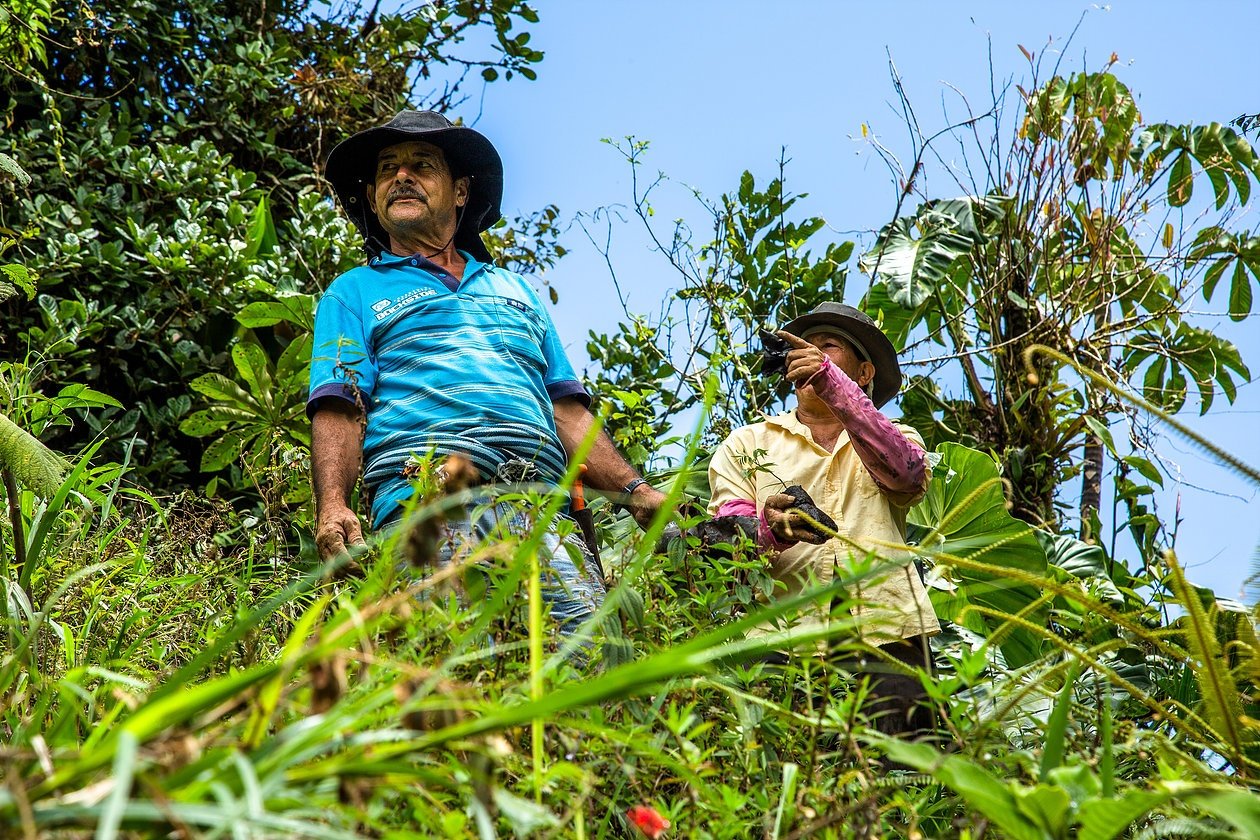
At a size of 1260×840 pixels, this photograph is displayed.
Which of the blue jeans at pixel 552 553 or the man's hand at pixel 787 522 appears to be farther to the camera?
the man's hand at pixel 787 522

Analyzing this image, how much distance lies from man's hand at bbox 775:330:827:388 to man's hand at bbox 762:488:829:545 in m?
0.44

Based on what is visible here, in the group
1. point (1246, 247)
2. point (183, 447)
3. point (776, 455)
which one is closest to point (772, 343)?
point (776, 455)

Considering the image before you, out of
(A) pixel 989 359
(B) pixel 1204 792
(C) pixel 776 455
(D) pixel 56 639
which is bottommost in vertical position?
(D) pixel 56 639

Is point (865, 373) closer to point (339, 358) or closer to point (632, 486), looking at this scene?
point (632, 486)

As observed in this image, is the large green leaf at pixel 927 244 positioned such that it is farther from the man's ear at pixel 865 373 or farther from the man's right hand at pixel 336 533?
the man's right hand at pixel 336 533

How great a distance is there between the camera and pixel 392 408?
3.10m

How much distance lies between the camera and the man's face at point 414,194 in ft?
11.7

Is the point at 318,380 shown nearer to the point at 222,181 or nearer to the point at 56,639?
the point at 56,639

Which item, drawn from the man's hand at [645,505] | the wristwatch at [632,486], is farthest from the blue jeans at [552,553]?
the wristwatch at [632,486]

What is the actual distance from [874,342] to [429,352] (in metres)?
1.44

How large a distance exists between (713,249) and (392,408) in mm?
2671

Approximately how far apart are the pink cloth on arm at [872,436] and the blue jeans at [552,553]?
735mm

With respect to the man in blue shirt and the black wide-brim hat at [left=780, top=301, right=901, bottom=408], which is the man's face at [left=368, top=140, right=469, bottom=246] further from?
the black wide-brim hat at [left=780, top=301, right=901, bottom=408]

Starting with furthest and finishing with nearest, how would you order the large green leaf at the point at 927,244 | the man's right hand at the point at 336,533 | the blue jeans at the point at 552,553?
the large green leaf at the point at 927,244
the man's right hand at the point at 336,533
the blue jeans at the point at 552,553
